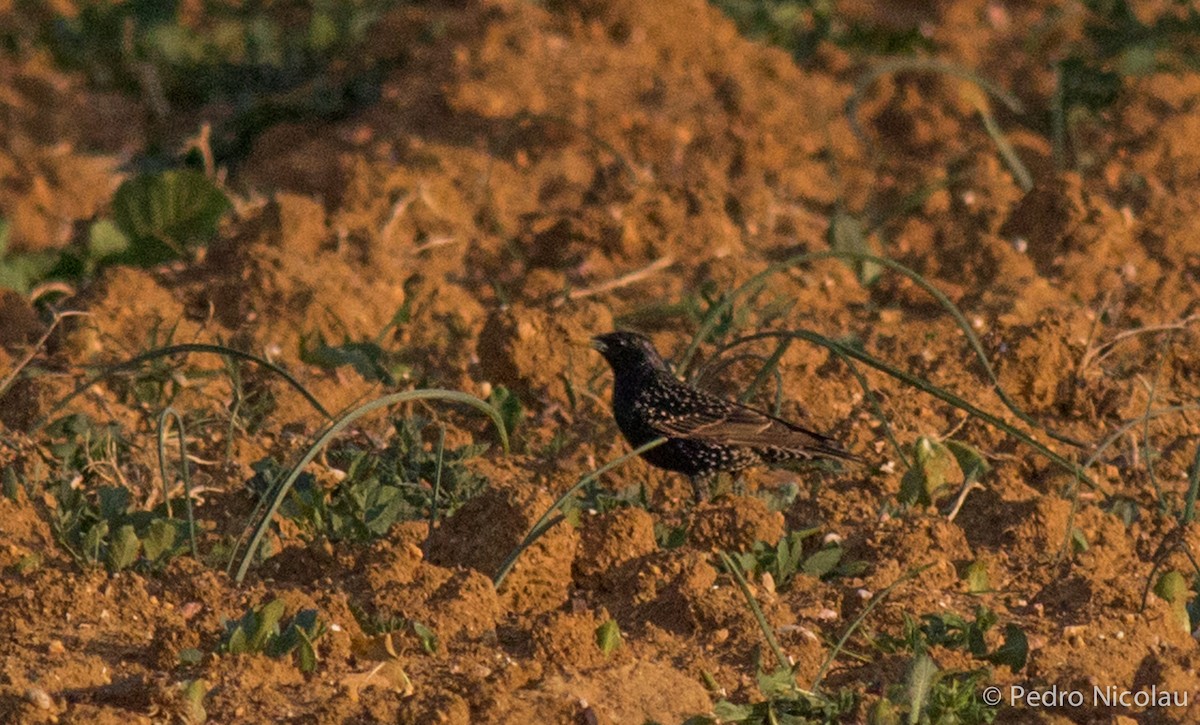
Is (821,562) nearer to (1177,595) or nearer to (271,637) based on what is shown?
(1177,595)

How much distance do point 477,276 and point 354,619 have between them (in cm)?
287

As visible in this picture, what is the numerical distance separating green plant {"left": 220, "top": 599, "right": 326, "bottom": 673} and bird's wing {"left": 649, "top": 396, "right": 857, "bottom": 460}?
136 centimetres

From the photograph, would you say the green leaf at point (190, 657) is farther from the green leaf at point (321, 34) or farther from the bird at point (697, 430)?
the green leaf at point (321, 34)

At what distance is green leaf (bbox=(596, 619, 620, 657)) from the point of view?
495cm

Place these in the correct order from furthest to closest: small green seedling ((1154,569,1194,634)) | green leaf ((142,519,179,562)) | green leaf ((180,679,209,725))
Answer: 1. green leaf ((142,519,179,562))
2. small green seedling ((1154,569,1194,634))
3. green leaf ((180,679,209,725))

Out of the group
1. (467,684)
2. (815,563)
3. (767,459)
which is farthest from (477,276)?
(467,684)

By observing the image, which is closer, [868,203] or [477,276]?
[477,276]

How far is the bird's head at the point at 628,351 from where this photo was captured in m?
6.20

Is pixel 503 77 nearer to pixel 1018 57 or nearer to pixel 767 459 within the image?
pixel 1018 57

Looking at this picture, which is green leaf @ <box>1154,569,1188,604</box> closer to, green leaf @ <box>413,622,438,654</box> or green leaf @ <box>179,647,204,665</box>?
green leaf @ <box>413,622,438,654</box>

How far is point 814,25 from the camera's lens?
10.2m

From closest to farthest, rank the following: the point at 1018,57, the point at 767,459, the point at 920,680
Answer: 1. the point at 920,680
2. the point at 767,459
3. the point at 1018,57

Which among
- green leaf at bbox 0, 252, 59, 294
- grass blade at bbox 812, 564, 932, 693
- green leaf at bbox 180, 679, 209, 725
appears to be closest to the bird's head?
grass blade at bbox 812, 564, 932, 693

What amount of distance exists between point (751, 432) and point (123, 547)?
5.67 ft
